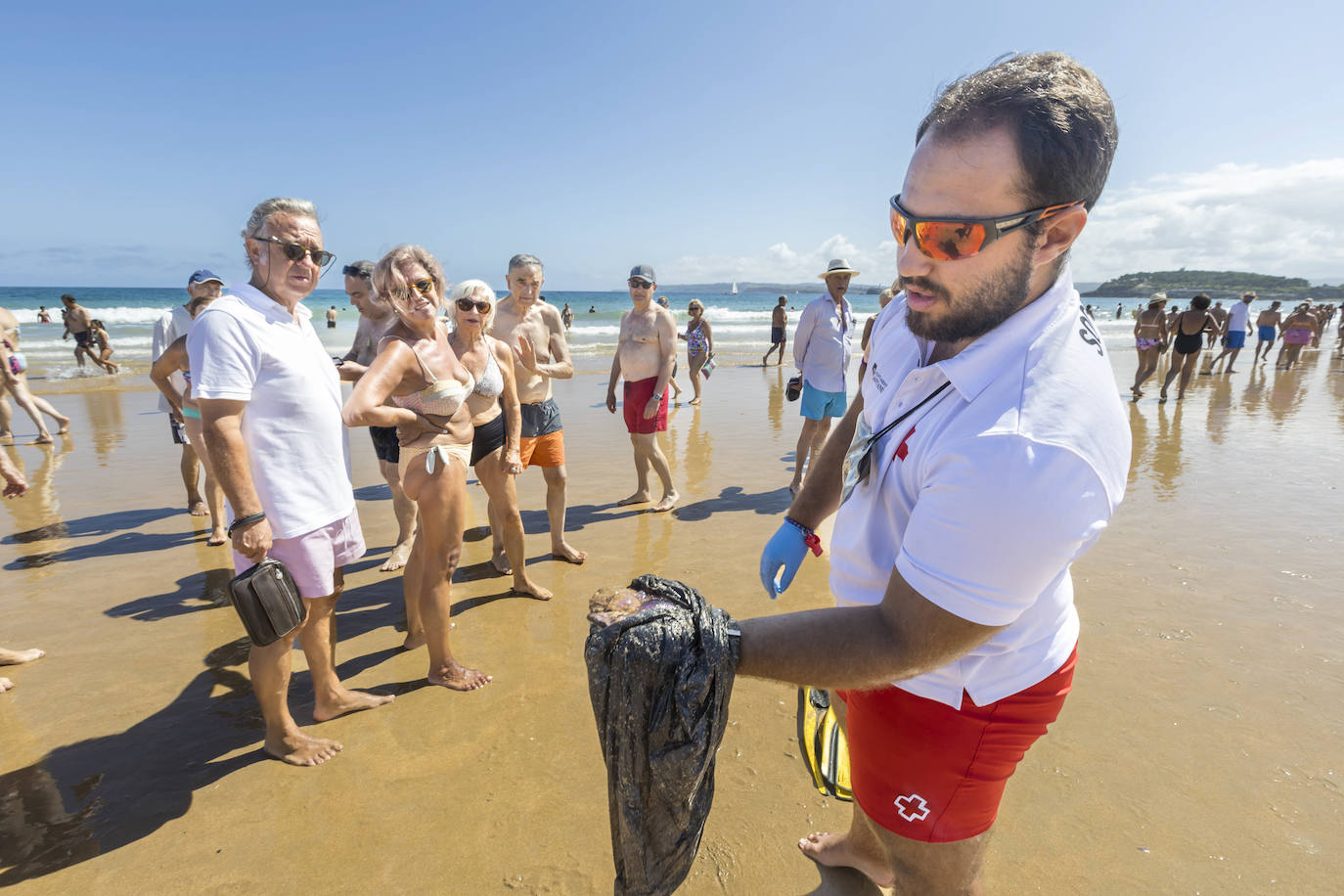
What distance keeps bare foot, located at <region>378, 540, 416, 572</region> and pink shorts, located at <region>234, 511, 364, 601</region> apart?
6.29 feet

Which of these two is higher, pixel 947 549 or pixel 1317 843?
pixel 947 549

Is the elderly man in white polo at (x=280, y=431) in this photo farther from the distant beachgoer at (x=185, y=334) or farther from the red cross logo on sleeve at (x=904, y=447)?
the distant beachgoer at (x=185, y=334)

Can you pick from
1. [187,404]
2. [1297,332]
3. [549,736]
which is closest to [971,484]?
[549,736]

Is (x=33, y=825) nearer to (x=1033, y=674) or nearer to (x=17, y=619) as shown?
(x=17, y=619)

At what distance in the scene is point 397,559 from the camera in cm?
479

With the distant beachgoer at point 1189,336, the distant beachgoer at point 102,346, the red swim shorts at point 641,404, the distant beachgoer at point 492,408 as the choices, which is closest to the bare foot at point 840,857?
the distant beachgoer at point 492,408

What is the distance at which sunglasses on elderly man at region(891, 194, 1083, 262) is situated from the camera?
1165 mm

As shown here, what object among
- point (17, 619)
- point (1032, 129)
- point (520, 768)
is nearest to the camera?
point (1032, 129)

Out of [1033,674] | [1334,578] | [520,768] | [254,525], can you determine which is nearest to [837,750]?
[1033,674]

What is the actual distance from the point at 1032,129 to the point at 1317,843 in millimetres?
2815

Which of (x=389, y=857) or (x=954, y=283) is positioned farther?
(x=389, y=857)

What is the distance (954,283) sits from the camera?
125 centimetres

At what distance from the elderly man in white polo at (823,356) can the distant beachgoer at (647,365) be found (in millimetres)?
1264

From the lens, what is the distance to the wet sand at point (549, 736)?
2.22 m
